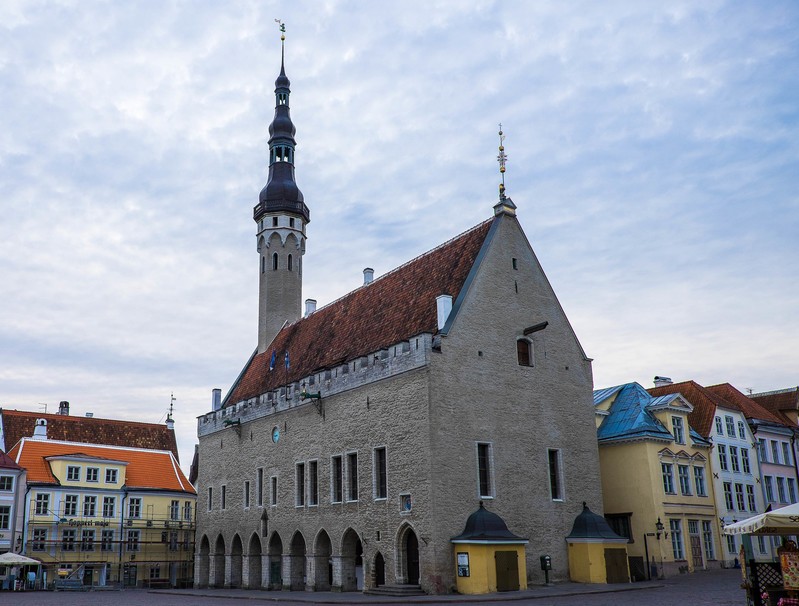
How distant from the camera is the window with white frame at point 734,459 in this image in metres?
40.1

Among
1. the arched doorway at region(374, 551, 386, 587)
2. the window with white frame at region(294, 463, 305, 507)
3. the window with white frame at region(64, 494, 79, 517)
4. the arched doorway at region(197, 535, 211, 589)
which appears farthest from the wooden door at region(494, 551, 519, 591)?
the window with white frame at region(64, 494, 79, 517)

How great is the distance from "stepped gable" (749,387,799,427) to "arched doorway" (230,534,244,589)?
106ft

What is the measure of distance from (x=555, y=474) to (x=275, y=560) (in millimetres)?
15022

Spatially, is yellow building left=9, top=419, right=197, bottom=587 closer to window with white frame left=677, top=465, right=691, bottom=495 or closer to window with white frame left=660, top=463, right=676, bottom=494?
window with white frame left=660, top=463, right=676, bottom=494

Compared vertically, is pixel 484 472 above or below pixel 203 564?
above

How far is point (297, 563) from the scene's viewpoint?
36.9 m

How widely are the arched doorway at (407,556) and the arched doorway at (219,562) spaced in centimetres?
1781

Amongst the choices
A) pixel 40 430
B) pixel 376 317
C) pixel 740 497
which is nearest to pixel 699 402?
pixel 740 497

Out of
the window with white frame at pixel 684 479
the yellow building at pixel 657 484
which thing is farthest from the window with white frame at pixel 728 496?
the window with white frame at pixel 684 479

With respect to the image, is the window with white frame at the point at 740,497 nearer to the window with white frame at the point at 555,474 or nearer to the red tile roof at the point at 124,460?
the window with white frame at the point at 555,474

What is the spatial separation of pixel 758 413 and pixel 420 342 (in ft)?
81.2

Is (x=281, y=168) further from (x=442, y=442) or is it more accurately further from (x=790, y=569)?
(x=790, y=569)

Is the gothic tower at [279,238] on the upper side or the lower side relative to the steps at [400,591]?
upper

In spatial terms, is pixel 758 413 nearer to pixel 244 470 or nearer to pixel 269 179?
pixel 244 470
